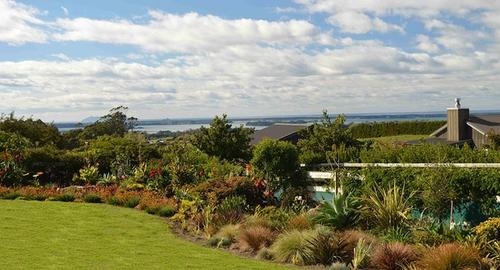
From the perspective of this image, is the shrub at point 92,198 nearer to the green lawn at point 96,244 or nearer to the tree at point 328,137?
the green lawn at point 96,244

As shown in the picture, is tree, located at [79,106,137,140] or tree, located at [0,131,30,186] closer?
tree, located at [0,131,30,186]

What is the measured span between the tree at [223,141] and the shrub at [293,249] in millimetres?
16277

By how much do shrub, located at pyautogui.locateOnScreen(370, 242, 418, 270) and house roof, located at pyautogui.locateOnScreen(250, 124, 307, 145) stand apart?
101ft

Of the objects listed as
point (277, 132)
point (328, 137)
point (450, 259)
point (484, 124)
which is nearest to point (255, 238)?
point (450, 259)

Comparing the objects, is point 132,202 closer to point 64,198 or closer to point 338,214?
point 64,198

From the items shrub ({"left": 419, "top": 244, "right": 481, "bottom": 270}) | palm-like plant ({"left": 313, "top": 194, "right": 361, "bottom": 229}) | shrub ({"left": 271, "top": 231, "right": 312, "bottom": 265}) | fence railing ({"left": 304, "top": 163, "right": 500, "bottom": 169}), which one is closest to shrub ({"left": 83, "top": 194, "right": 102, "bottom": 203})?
fence railing ({"left": 304, "top": 163, "right": 500, "bottom": 169})

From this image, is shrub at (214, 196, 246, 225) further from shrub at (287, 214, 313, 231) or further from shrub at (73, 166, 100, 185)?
shrub at (73, 166, 100, 185)

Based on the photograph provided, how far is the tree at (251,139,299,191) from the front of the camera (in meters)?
16.6

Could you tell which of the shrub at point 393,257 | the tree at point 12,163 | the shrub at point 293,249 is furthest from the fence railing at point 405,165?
the tree at point 12,163

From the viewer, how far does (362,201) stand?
39.9 feet

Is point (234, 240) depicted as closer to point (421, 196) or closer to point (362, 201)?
point (362, 201)

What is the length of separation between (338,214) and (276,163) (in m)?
5.31

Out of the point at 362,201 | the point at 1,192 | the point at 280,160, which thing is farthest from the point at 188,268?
the point at 1,192

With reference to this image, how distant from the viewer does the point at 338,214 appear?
1143cm
